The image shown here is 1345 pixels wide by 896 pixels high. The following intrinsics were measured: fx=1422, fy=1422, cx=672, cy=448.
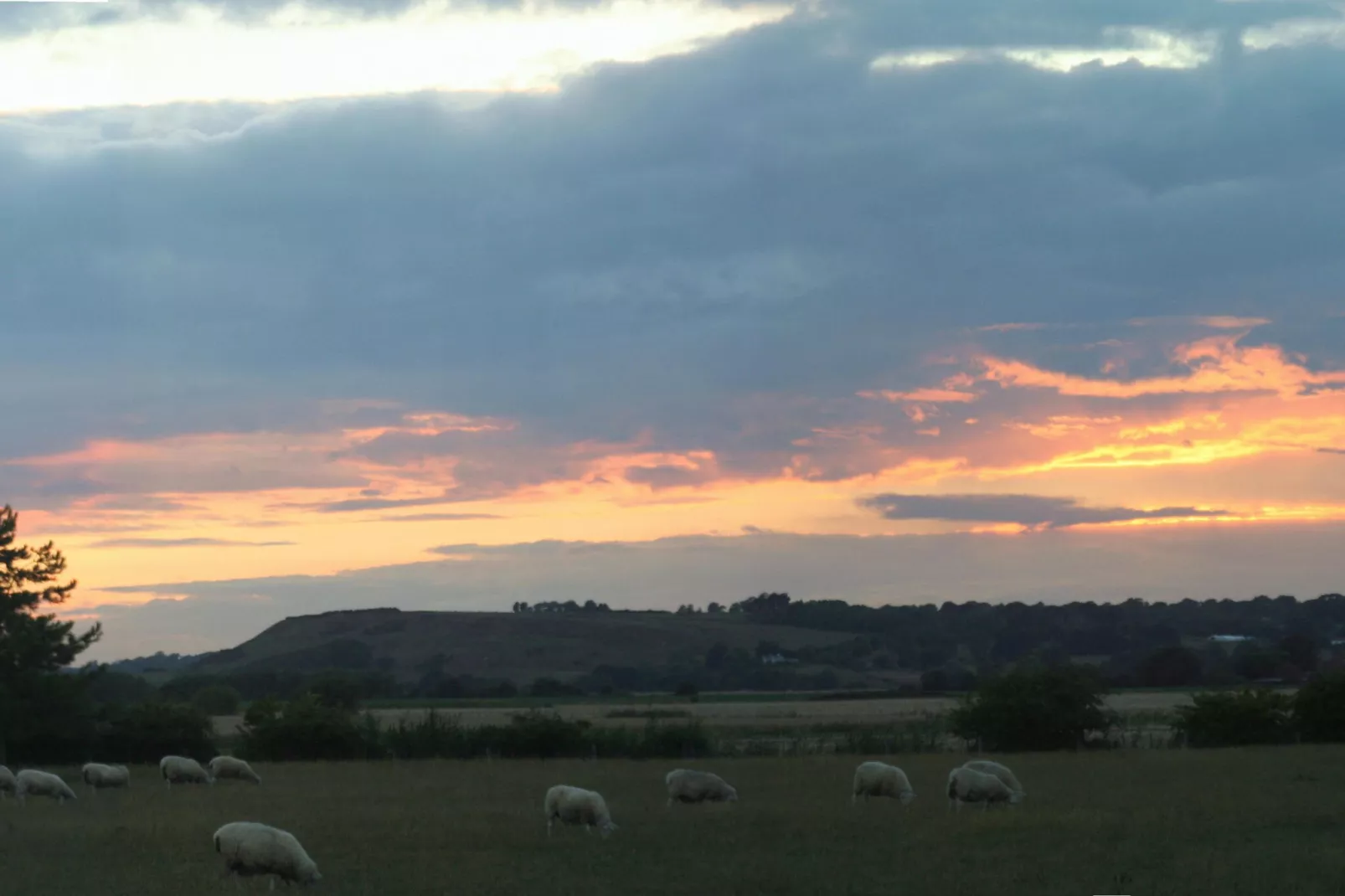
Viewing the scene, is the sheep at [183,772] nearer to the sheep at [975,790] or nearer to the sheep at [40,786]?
the sheep at [40,786]

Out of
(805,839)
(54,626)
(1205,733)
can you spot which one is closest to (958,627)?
(1205,733)

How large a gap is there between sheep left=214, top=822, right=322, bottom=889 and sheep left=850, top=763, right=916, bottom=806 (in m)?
14.3

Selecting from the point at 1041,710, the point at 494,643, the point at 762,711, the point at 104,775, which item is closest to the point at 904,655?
the point at 494,643

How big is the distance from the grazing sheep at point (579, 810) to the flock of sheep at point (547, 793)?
0.02 m

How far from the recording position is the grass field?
19.7 m

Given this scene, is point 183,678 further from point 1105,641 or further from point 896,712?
point 1105,641

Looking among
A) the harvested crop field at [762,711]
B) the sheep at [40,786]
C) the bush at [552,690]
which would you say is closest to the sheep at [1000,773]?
A: the sheep at [40,786]

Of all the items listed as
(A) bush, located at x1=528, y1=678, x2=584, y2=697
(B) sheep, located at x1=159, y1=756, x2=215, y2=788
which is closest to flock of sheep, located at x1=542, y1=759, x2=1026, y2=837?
(B) sheep, located at x1=159, y1=756, x2=215, y2=788

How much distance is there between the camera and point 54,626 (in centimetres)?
5497

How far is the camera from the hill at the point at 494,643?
166 meters

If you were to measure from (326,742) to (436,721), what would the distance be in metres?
4.41

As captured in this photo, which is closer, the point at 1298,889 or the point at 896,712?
the point at 1298,889

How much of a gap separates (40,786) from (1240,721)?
4149cm

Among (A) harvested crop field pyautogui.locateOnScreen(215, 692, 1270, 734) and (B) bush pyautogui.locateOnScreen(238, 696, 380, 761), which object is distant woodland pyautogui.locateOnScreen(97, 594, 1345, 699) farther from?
(B) bush pyautogui.locateOnScreen(238, 696, 380, 761)
